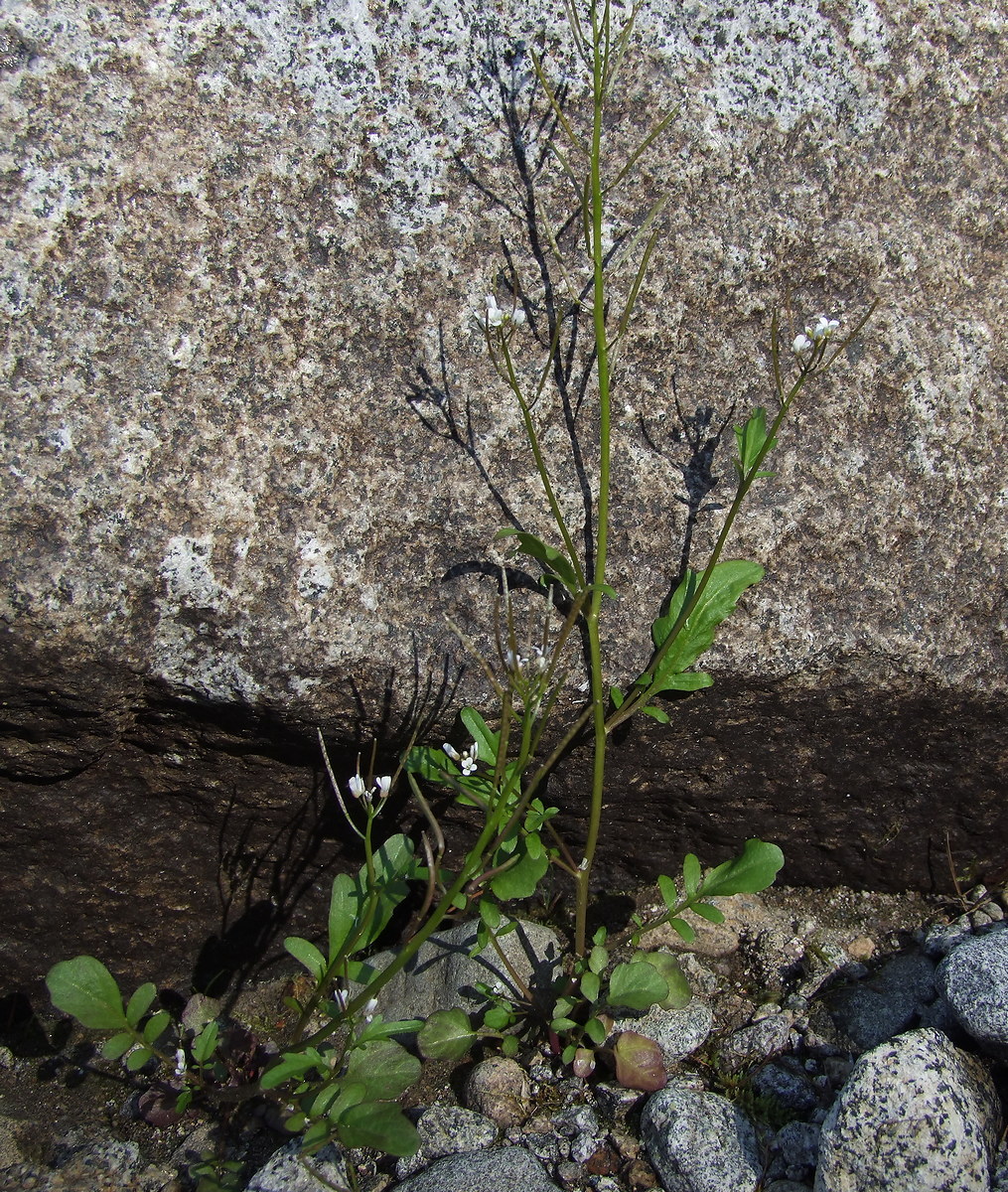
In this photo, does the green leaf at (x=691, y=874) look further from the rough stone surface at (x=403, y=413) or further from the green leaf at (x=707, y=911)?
the rough stone surface at (x=403, y=413)

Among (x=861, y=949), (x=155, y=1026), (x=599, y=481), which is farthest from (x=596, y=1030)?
(x=599, y=481)

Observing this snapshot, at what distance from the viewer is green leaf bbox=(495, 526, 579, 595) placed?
71.9 inches

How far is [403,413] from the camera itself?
1988mm

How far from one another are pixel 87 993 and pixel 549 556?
131cm

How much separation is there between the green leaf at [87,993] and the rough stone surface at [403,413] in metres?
0.24

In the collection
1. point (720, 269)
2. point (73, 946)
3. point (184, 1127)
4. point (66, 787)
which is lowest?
point (184, 1127)

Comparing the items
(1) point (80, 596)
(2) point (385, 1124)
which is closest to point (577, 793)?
(2) point (385, 1124)

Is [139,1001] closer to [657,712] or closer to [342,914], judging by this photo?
[342,914]

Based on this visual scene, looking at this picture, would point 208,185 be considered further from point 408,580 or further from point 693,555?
point 693,555

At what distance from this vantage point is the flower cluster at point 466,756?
189 cm

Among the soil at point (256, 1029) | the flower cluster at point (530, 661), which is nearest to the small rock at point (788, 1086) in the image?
the soil at point (256, 1029)

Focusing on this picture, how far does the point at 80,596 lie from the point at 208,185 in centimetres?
89

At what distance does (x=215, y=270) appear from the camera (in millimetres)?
1949


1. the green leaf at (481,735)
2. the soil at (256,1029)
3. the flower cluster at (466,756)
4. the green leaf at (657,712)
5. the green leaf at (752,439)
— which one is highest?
the green leaf at (752,439)
